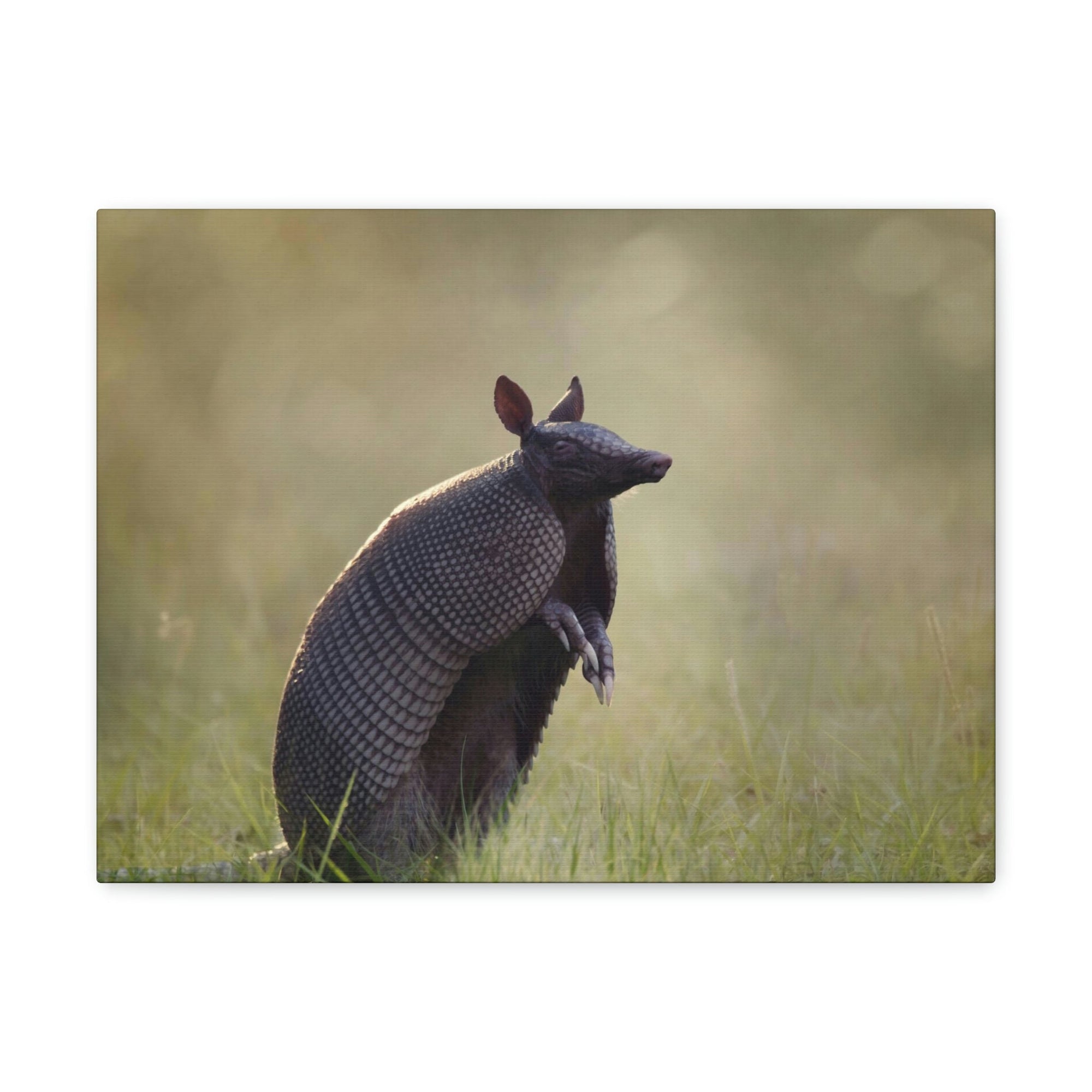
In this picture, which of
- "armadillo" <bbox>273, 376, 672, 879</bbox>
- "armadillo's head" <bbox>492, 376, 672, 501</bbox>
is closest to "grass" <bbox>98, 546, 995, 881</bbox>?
"armadillo" <bbox>273, 376, 672, 879</bbox>

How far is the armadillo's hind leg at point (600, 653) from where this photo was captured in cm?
306

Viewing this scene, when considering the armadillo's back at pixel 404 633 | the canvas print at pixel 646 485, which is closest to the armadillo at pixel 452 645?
the armadillo's back at pixel 404 633

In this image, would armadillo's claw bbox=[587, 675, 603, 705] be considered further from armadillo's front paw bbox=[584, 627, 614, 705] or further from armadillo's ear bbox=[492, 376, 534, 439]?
armadillo's ear bbox=[492, 376, 534, 439]

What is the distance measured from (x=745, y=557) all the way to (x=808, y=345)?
755 millimetres

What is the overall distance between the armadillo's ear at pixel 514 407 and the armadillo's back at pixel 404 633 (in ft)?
0.32

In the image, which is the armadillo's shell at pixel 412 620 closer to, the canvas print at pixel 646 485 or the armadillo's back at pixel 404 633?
the armadillo's back at pixel 404 633

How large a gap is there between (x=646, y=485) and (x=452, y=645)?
2.88 feet

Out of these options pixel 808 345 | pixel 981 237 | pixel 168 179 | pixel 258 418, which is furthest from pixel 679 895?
pixel 168 179

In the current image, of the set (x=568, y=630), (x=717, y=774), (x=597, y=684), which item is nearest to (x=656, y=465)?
(x=568, y=630)

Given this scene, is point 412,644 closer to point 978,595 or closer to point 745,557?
point 745,557

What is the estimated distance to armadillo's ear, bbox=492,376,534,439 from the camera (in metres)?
3.06

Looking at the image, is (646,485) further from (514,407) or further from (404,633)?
(404,633)

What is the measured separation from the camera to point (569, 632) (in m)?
3.05

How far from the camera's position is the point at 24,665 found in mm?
3443
